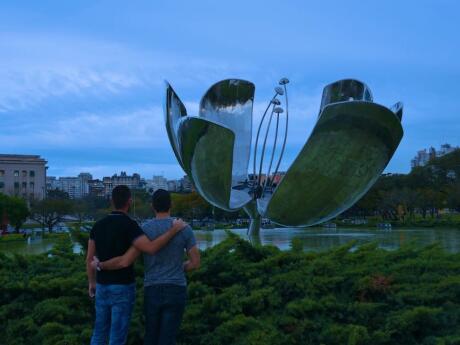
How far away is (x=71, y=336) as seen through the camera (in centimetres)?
423

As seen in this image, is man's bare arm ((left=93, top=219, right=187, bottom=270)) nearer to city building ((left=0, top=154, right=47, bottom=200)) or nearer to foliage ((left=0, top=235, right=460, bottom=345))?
foliage ((left=0, top=235, right=460, bottom=345))

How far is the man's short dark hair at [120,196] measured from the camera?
3600mm

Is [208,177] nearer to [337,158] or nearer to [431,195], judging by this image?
[337,158]

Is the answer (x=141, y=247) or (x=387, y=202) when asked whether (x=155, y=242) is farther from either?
(x=387, y=202)

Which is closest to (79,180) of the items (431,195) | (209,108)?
(431,195)

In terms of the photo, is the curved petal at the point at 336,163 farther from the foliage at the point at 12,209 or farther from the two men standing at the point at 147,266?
the foliage at the point at 12,209

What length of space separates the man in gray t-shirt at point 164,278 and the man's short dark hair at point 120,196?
0.20m

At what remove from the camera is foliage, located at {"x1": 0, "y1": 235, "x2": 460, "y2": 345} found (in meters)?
4.24

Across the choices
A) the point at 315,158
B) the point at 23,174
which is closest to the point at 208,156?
the point at 315,158

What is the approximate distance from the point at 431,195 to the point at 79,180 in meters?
148

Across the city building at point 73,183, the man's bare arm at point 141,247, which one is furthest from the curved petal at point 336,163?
the city building at point 73,183

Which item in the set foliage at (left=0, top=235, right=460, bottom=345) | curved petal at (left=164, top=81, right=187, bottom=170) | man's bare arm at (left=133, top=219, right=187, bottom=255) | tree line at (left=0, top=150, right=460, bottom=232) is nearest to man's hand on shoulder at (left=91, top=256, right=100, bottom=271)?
man's bare arm at (left=133, top=219, right=187, bottom=255)

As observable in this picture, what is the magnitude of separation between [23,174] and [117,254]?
256 ft

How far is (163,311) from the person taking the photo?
3.54 meters
